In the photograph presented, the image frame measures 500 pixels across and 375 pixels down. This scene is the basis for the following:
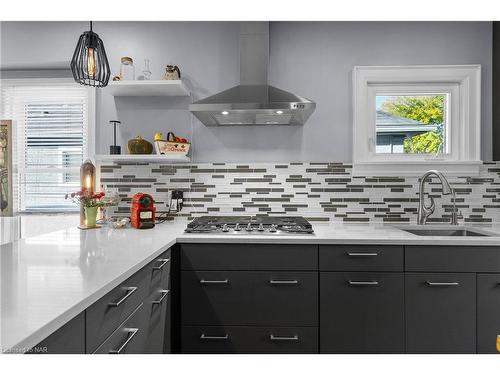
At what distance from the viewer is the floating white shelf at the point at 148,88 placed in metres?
2.48

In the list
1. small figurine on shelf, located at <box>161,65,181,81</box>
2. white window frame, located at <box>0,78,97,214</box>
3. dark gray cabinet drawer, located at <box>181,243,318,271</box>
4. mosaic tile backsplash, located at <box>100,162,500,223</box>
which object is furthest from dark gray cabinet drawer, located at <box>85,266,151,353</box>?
white window frame, located at <box>0,78,97,214</box>

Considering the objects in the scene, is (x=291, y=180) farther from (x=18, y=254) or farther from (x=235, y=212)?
(x=18, y=254)

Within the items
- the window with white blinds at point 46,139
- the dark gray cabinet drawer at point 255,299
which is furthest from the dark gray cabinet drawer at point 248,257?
the window with white blinds at point 46,139

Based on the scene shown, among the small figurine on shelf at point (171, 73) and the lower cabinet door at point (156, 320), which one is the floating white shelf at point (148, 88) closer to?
the small figurine on shelf at point (171, 73)

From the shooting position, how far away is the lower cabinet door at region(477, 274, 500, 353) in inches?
78.6

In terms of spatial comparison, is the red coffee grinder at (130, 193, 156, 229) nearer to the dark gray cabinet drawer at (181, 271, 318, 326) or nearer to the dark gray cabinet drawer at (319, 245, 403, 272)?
the dark gray cabinet drawer at (181, 271, 318, 326)

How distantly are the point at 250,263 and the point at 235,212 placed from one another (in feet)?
2.43

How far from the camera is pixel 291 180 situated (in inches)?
107

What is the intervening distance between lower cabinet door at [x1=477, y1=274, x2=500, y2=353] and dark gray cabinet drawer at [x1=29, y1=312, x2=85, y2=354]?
1.98 m

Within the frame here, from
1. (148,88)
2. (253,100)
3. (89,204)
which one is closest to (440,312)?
(253,100)

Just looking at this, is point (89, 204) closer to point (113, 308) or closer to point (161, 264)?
point (161, 264)

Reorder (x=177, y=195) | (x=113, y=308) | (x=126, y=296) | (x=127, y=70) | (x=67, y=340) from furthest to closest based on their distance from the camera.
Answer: (x=177, y=195), (x=127, y=70), (x=126, y=296), (x=113, y=308), (x=67, y=340)

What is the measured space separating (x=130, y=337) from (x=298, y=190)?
66.3 inches

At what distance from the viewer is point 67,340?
3.03 ft
